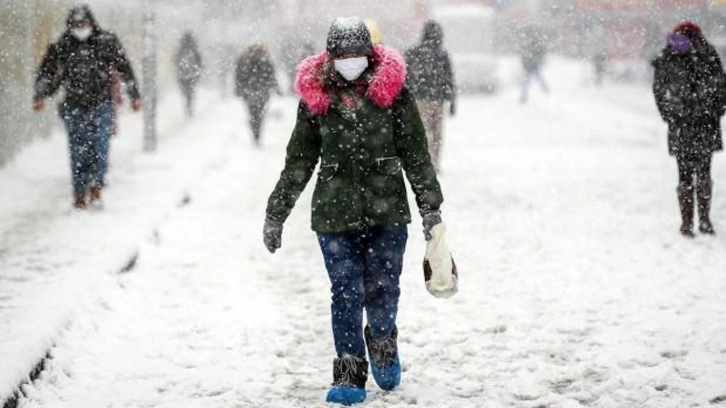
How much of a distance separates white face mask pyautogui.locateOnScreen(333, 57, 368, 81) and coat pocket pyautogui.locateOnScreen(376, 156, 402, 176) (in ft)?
1.40

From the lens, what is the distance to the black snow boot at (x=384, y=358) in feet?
15.3

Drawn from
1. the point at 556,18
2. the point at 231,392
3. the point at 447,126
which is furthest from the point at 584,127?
the point at 556,18

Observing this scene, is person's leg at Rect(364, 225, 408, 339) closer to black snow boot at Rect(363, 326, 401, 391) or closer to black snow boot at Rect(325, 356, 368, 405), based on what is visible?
black snow boot at Rect(363, 326, 401, 391)

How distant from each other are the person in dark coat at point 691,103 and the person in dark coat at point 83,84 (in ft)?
18.0

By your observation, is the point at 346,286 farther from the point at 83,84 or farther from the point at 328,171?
the point at 83,84

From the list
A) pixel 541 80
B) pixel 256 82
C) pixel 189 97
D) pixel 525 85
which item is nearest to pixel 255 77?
pixel 256 82

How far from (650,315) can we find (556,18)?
38444mm

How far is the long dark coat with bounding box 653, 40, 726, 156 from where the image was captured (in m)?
7.85

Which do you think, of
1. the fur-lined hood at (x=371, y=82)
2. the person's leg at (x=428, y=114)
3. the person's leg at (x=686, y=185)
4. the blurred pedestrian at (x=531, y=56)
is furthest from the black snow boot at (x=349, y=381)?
the blurred pedestrian at (x=531, y=56)

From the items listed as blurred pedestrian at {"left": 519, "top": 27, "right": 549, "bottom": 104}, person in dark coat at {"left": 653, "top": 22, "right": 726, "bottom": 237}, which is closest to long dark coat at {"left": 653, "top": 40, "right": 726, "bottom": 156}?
person in dark coat at {"left": 653, "top": 22, "right": 726, "bottom": 237}

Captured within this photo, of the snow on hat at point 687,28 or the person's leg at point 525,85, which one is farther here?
the person's leg at point 525,85

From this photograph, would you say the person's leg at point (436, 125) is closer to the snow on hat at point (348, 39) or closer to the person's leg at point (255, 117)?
the person's leg at point (255, 117)

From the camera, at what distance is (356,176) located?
444 cm

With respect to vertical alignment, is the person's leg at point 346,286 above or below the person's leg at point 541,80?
below
